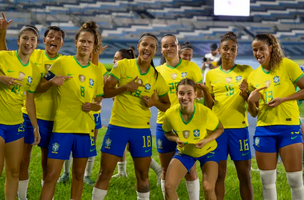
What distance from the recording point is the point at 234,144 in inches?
163

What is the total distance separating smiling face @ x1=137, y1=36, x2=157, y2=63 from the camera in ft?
13.0

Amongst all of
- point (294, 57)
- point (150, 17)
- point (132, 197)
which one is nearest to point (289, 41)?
point (294, 57)

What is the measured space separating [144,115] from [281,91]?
1.42 m

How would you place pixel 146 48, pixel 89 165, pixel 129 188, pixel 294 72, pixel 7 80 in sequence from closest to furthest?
pixel 7 80 < pixel 294 72 < pixel 146 48 < pixel 129 188 < pixel 89 165

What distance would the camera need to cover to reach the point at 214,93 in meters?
4.32

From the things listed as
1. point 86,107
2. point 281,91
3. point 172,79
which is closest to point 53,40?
point 86,107

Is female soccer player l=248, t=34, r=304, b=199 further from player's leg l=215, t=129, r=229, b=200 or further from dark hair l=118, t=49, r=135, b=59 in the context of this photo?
dark hair l=118, t=49, r=135, b=59

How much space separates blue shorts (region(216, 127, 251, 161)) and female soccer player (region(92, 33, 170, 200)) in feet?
2.57

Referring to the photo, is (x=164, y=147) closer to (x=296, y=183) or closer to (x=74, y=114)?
(x=74, y=114)

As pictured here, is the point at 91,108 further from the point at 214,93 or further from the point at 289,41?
the point at 289,41

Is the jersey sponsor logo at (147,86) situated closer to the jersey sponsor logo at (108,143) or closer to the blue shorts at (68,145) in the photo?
the jersey sponsor logo at (108,143)

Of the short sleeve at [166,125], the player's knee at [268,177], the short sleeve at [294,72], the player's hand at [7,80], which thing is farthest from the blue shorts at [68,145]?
the short sleeve at [294,72]

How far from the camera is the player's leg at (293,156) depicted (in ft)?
12.4

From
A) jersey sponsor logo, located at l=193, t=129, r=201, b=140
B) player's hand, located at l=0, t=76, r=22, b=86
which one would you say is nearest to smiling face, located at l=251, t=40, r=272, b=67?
jersey sponsor logo, located at l=193, t=129, r=201, b=140
